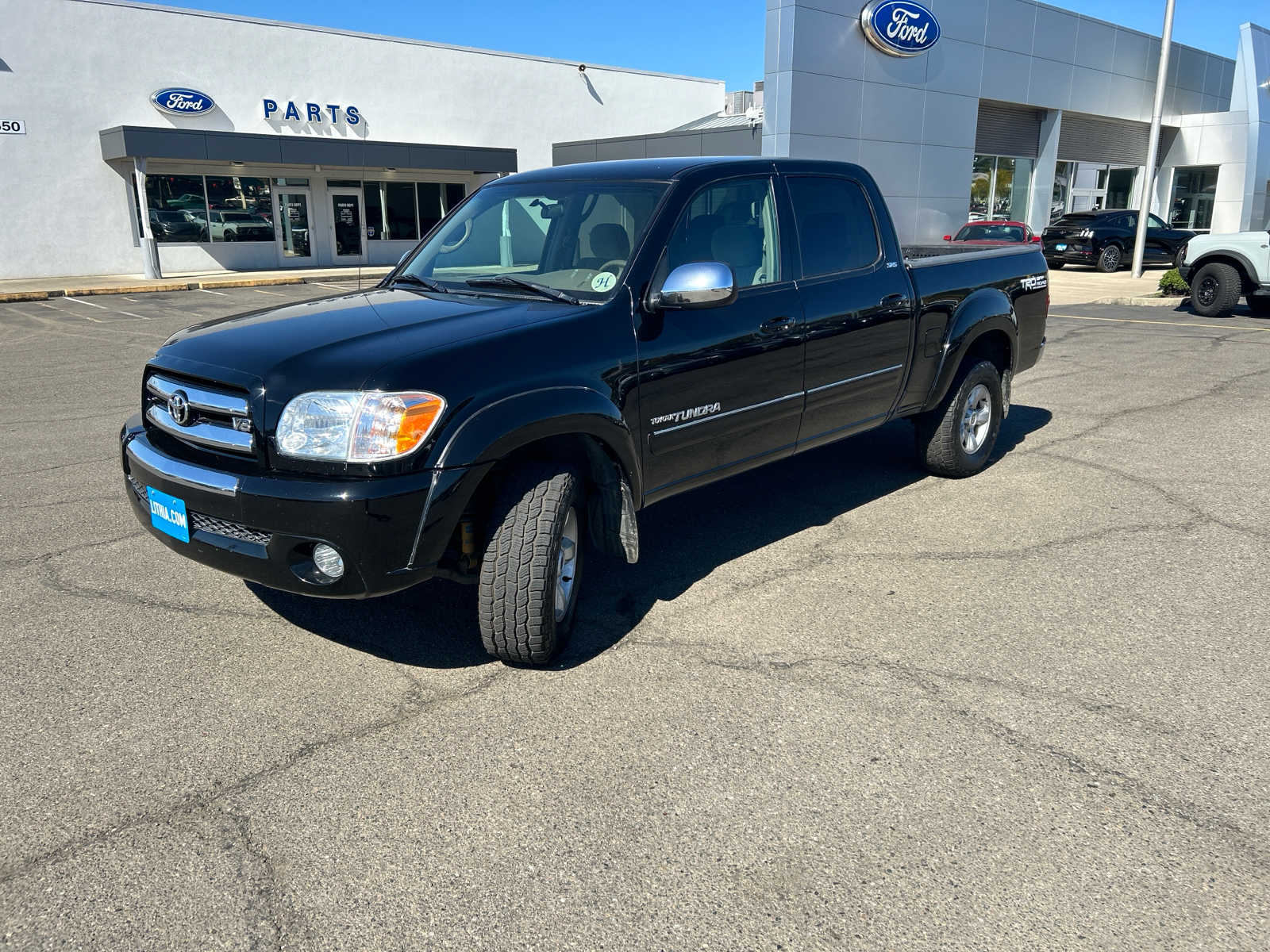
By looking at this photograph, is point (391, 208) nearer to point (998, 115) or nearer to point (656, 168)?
point (998, 115)

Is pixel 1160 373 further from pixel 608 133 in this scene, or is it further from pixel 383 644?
pixel 608 133

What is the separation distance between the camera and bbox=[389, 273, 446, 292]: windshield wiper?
443cm

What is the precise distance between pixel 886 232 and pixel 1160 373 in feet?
20.7

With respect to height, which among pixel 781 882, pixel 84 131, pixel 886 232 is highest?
pixel 84 131

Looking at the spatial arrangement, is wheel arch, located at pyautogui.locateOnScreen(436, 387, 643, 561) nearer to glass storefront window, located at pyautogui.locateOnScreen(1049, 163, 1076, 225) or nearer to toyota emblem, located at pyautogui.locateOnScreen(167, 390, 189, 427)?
toyota emblem, located at pyautogui.locateOnScreen(167, 390, 189, 427)

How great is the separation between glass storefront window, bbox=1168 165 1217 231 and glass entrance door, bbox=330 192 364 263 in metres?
30.0

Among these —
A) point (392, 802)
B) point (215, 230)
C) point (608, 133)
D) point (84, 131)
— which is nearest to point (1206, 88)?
point (608, 133)

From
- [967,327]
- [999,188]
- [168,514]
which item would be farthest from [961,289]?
[999,188]

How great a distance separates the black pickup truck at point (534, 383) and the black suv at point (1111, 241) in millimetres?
24432

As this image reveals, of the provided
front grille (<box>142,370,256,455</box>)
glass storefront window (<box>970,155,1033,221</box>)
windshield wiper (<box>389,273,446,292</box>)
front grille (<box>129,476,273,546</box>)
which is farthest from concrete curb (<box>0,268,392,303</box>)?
front grille (<box>129,476,273,546</box>)

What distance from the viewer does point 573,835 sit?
9.00ft

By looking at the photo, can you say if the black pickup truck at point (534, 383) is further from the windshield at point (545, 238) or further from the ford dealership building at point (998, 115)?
the ford dealership building at point (998, 115)

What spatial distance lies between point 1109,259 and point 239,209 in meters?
25.1

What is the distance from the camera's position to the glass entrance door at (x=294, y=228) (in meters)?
28.8
